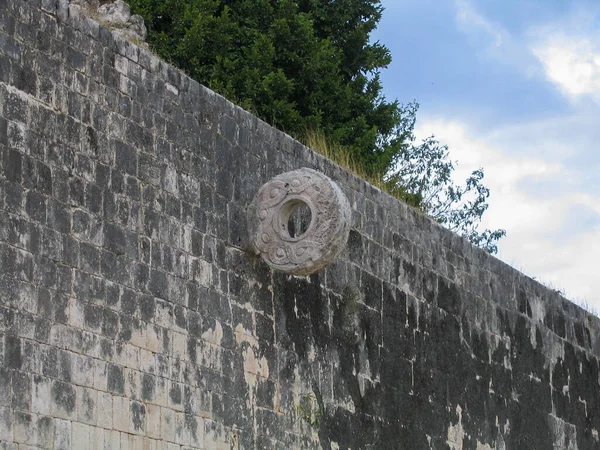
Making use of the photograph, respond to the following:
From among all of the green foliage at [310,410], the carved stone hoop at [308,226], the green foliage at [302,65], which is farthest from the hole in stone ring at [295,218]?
the green foliage at [302,65]

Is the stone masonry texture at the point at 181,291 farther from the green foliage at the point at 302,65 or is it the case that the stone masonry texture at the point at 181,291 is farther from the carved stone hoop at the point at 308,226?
the green foliage at the point at 302,65

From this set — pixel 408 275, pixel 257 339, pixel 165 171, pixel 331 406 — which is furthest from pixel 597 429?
pixel 165 171

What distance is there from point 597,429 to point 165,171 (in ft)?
25.7

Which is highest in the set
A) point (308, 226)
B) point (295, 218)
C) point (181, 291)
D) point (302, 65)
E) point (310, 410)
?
point (302, 65)

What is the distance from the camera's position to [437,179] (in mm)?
19609

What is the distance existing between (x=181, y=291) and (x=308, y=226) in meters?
1.31

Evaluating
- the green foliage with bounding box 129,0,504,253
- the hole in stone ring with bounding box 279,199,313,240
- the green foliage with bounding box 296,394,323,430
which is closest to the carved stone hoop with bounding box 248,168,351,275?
the hole in stone ring with bounding box 279,199,313,240

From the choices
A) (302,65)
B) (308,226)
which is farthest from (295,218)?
(302,65)

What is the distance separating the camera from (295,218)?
10.0 metres

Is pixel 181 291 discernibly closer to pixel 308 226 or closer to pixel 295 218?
pixel 308 226

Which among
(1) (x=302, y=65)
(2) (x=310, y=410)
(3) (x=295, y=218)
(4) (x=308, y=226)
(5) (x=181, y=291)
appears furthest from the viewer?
(1) (x=302, y=65)

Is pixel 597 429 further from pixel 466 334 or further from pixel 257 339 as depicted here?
pixel 257 339

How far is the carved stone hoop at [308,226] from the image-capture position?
9.16 m

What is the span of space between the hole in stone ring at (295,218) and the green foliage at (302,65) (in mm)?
5563
